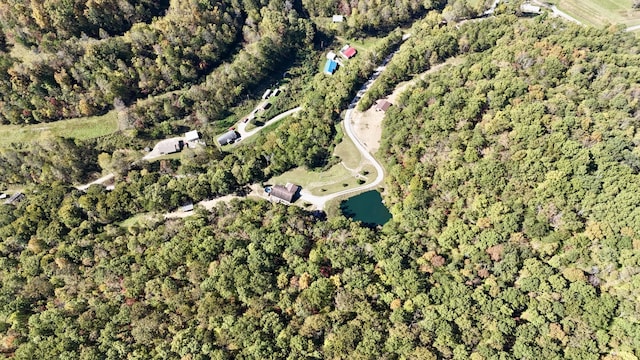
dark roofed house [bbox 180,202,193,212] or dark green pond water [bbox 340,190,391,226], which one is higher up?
dark roofed house [bbox 180,202,193,212]

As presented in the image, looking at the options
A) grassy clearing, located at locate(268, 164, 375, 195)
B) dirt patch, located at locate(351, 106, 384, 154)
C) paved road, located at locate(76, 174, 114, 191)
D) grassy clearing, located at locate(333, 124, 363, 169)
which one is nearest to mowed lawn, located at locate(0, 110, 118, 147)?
paved road, located at locate(76, 174, 114, 191)

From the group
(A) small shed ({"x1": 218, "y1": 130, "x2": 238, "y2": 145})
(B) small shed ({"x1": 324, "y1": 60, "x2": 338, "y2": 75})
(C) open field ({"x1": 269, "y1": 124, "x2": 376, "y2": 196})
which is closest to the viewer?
(C) open field ({"x1": 269, "y1": 124, "x2": 376, "y2": 196})

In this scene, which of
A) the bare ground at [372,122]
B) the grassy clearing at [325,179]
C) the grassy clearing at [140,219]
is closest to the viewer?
the grassy clearing at [140,219]

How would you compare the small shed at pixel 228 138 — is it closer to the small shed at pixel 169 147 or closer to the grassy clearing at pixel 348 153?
the small shed at pixel 169 147

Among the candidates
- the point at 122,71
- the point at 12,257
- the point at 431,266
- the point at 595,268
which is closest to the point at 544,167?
the point at 595,268

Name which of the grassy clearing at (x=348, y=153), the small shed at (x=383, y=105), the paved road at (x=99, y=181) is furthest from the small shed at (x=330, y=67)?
the paved road at (x=99, y=181)

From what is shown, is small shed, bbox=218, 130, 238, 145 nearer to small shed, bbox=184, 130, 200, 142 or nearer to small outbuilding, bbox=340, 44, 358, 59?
small shed, bbox=184, 130, 200, 142
